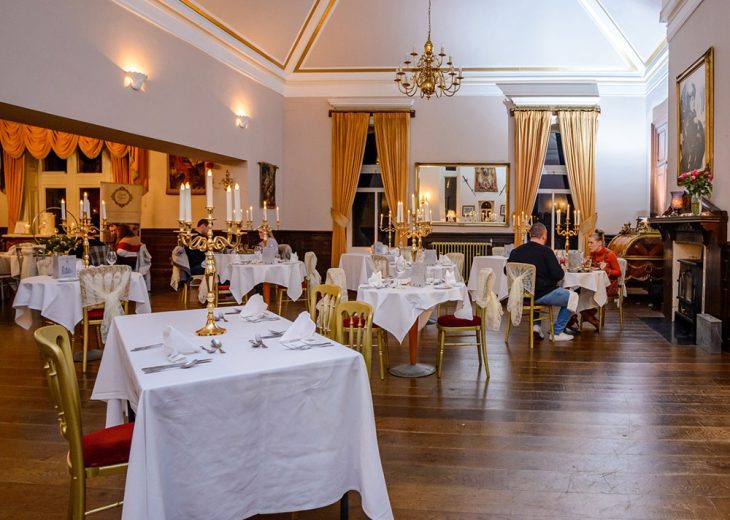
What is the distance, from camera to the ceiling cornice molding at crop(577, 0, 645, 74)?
10531mm

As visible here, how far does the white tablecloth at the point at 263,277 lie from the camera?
7.73 m

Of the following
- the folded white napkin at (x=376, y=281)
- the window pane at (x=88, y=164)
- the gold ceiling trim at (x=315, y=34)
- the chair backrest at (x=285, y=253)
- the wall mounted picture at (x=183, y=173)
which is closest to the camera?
the folded white napkin at (x=376, y=281)

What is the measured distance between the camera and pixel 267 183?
1174 centimetres

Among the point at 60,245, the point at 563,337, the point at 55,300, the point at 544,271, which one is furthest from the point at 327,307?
the point at 563,337

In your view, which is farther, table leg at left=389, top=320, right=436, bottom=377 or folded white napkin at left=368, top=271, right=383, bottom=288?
folded white napkin at left=368, top=271, right=383, bottom=288

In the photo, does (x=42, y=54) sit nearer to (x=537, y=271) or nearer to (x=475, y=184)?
(x=537, y=271)

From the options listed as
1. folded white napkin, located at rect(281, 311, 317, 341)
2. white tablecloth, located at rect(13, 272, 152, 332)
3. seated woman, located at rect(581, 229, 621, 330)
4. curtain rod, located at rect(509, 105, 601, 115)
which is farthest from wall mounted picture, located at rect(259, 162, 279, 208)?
folded white napkin, located at rect(281, 311, 317, 341)

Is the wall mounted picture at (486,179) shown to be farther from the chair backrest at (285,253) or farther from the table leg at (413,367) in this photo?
the table leg at (413,367)

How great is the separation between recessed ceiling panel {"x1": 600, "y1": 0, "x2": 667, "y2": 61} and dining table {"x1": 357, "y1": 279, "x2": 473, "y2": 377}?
24.8ft

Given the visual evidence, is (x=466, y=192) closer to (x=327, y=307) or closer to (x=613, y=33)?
(x=613, y=33)

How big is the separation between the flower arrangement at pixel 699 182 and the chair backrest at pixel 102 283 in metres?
6.45

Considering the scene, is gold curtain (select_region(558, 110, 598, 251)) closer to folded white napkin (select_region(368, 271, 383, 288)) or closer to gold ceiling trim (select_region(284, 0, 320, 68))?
gold ceiling trim (select_region(284, 0, 320, 68))

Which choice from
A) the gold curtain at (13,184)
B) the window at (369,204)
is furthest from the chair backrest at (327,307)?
the gold curtain at (13,184)

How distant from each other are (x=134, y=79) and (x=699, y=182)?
24.1ft
